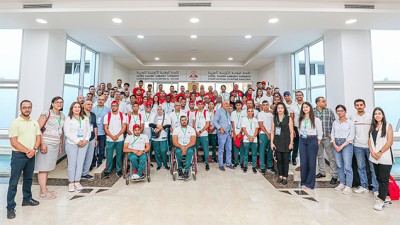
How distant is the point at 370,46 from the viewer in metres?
4.75

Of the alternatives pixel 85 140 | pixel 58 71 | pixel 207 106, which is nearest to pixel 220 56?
pixel 207 106

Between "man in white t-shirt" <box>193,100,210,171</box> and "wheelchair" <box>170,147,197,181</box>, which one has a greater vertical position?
"man in white t-shirt" <box>193,100,210,171</box>

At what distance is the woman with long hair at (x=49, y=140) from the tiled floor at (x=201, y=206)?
354 millimetres

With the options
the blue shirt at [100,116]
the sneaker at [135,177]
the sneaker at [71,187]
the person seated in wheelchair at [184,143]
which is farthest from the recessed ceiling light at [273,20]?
the sneaker at [71,187]

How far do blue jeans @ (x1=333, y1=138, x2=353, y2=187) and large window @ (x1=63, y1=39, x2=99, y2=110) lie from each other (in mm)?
6922

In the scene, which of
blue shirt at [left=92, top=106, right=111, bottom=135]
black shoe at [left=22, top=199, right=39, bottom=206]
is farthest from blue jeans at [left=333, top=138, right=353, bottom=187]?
black shoe at [left=22, top=199, right=39, bottom=206]

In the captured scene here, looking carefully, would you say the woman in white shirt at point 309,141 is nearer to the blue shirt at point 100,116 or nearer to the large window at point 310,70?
the large window at point 310,70

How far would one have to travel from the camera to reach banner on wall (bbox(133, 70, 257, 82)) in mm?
10281

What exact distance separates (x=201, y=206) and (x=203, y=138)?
183cm

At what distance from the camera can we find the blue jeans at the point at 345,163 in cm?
355

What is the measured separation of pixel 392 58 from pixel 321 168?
3570 mm

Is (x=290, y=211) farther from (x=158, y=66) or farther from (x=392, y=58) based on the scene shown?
(x=158, y=66)

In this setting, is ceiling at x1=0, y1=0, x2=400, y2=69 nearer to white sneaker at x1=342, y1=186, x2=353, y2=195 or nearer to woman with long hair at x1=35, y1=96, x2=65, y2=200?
woman with long hair at x1=35, y1=96, x2=65, y2=200

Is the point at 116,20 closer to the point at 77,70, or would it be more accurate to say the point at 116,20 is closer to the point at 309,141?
the point at 77,70
